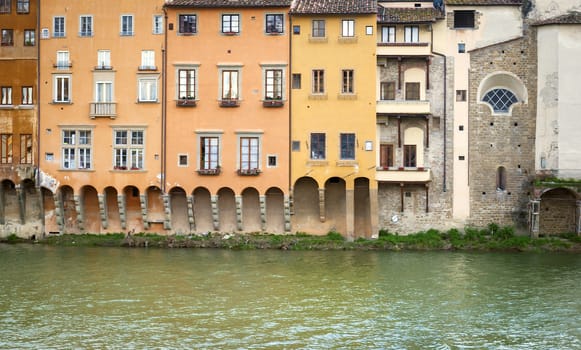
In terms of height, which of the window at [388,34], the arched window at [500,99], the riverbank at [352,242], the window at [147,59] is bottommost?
the riverbank at [352,242]

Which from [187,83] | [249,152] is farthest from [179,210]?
[187,83]

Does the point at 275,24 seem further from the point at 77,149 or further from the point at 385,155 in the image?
the point at 77,149

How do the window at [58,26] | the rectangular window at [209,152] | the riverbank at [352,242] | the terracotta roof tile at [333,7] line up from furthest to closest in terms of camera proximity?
the window at [58,26], the rectangular window at [209,152], the terracotta roof tile at [333,7], the riverbank at [352,242]

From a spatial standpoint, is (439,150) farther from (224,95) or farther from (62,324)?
(62,324)

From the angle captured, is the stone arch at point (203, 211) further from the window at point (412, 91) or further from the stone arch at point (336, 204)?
the window at point (412, 91)

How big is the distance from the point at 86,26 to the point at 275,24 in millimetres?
9927

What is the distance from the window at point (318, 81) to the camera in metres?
47.1

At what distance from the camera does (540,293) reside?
33125 millimetres

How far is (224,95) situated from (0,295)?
18.3m

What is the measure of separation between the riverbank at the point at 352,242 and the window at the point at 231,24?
10.4 meters

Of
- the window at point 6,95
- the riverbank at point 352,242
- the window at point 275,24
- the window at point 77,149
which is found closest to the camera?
the riverbank at point 352,242


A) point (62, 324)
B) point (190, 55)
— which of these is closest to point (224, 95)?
point (190, 55)

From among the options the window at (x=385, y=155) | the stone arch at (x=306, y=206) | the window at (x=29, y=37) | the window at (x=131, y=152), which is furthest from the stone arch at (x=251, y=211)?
the window at (x=29, y=37)

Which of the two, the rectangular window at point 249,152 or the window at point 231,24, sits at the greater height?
the window at point 231,24
